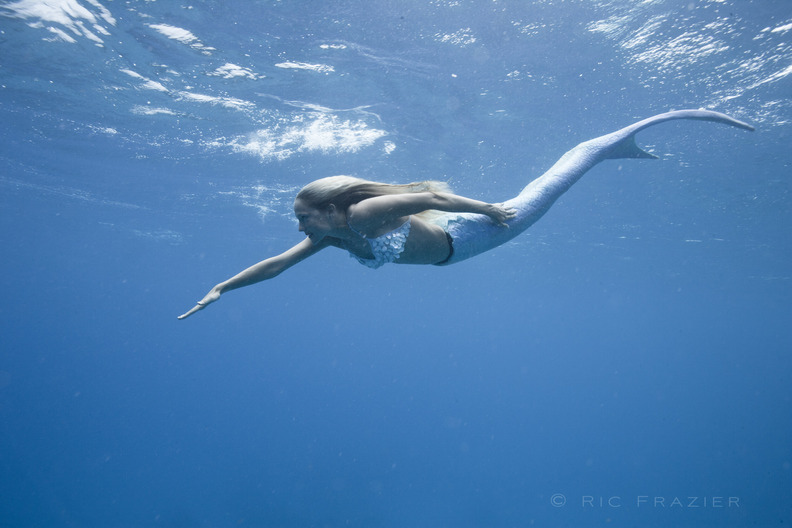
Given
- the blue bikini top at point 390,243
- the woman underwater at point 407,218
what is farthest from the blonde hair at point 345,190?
the blue bikini top at point 390,243

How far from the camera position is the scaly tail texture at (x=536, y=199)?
452 cm

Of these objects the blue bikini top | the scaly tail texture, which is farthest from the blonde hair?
the scaly tail texture

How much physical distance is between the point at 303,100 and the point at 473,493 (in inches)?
1656

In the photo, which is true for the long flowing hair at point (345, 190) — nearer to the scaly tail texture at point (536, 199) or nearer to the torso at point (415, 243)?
the torso at point (415, 243)

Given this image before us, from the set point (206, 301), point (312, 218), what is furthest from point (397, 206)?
point (206, 301)

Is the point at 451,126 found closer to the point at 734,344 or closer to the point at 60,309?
the point at 734,344

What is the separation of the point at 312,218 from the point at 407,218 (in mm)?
919

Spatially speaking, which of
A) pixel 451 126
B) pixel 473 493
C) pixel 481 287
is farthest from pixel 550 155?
pixel 473 493

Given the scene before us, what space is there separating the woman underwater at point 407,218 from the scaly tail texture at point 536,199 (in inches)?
0.4

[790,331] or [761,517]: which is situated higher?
[790,331]

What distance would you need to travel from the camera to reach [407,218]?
13.5 feet

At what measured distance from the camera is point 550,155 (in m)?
16.0

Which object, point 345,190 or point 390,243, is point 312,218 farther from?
point 390,243

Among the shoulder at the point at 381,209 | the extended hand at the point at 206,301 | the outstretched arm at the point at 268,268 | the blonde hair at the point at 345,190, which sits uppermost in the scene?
the blonde hair at the point at 345,190
